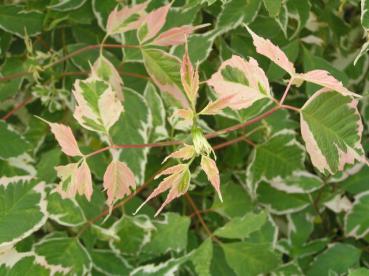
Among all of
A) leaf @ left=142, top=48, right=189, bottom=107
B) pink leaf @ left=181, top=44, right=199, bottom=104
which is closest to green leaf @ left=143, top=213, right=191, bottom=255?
leaf @ left=142, top=48, right=189, bottom=107

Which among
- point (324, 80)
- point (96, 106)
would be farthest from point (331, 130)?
point (96, 106)

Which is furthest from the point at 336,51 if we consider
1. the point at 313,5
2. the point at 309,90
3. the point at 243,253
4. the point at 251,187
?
the point at 243,253

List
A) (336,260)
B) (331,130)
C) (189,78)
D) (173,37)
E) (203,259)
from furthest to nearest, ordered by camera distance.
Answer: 1. (336,260)
2. (203,259)
3. (173,37)
4. (331,130)
5. (189,78)

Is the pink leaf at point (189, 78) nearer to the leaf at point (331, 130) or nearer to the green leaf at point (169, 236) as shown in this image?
the leaf at point (331, 130)

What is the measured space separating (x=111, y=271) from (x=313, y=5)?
0.66 m

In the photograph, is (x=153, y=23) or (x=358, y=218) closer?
(x=153, y=23)

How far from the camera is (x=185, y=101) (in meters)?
0.87

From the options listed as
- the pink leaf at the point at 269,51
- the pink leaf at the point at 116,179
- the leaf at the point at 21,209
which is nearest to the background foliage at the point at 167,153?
the leaf at the point at 21,209

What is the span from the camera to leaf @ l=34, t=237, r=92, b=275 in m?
0.89

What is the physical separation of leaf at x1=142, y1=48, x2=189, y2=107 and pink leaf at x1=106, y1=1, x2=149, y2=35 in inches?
2.2

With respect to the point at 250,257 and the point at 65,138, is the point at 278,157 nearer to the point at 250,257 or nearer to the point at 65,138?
the point at 250,257

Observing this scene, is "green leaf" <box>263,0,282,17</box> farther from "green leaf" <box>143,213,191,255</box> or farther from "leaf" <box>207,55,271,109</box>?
"green leaf" <box>143,213,191,255</box>

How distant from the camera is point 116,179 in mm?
737

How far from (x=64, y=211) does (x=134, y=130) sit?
0.18 meters
